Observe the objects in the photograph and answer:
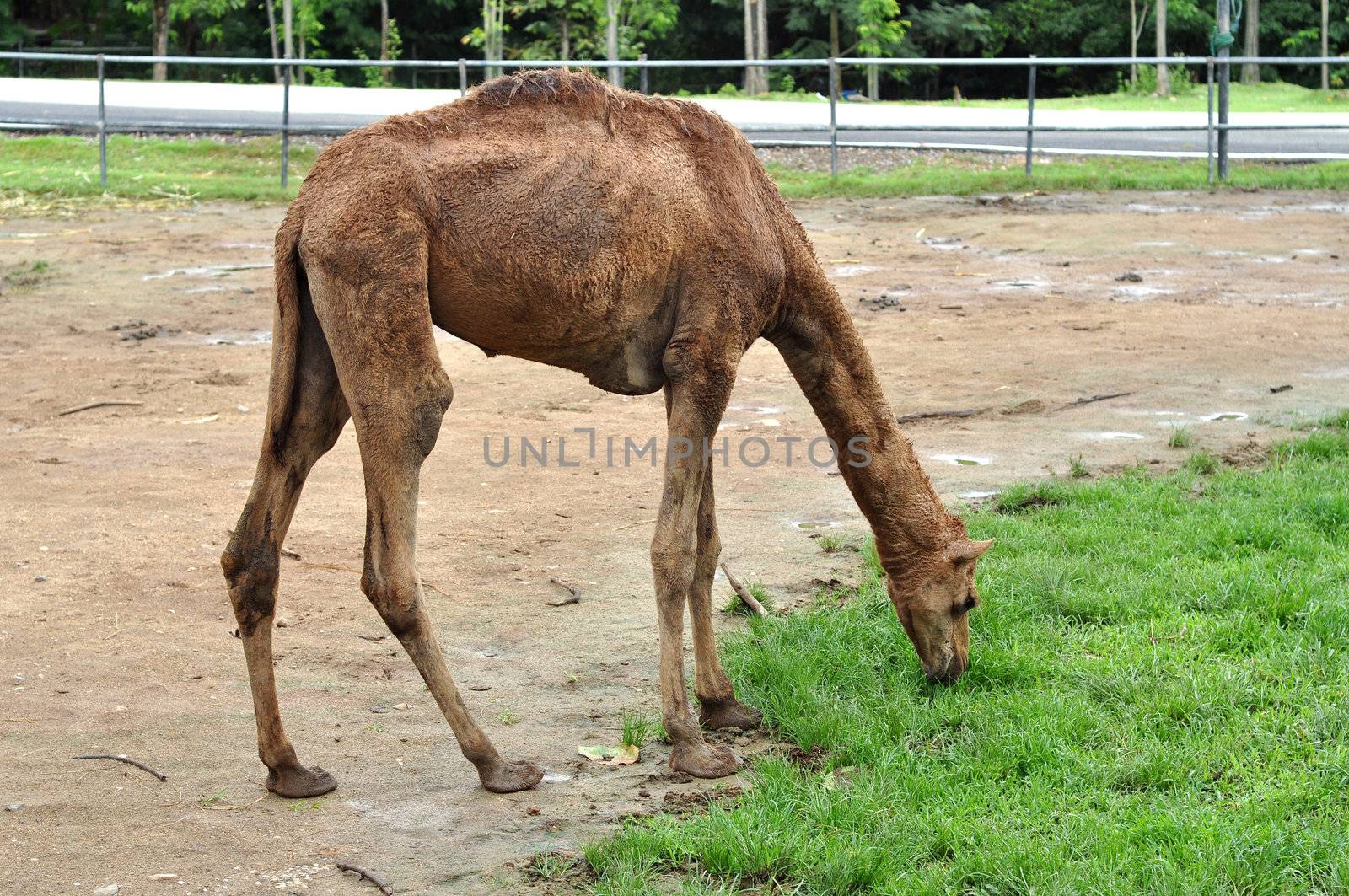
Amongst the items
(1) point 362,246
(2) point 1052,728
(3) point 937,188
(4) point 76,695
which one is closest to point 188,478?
(4) point 76,695

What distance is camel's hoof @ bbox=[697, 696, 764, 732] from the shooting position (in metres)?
5.06

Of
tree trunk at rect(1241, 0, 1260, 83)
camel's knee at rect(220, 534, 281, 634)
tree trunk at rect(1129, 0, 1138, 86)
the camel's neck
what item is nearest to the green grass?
the camel's neck

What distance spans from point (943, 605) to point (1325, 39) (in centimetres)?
3826

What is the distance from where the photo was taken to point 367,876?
3943 mm

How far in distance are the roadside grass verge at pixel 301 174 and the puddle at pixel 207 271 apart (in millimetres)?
4254

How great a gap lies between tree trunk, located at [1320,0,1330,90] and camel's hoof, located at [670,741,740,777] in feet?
118

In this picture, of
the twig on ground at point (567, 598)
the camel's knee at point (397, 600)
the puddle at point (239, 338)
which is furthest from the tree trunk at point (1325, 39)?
the camel's knee at point (397, 600)

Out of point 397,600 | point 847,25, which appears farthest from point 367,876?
point 847,25

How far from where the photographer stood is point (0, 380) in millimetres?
10023

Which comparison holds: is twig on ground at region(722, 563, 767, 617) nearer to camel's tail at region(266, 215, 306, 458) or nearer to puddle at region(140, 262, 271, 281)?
camel's tail at region(266, 215, 306, 458)

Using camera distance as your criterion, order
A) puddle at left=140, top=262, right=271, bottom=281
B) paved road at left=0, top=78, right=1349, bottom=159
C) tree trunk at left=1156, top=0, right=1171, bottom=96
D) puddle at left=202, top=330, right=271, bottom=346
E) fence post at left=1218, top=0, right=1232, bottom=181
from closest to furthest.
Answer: puddle at left=202, top=330, right=271, bottom=346
puddle at left=140, top=262, right=271, bottom=281
fence post at left=1218, top=0, right=1232, bottom=181
paved road at left=0, top=78, right=1349, bottom=159
tree trunk at left=1156, top=0, right=1171, bottom=96

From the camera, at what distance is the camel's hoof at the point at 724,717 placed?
5.06 m

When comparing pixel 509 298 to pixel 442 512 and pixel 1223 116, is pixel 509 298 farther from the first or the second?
pixel 1223 116

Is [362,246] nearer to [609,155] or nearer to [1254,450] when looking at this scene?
[609,155]
